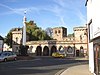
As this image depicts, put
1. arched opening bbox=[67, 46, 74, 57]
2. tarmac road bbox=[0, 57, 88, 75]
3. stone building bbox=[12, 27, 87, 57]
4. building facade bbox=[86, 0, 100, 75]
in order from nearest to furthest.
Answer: building facade bbox=[86, 0, 100, 75] < tarmac road bbox=[0, 57, 88, 75] < arched opening bbox=[67, 46, 74, 57] < stone building bbox=[12, 27, 87, 57]

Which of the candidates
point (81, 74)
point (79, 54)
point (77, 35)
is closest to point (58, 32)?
point (77, 35)

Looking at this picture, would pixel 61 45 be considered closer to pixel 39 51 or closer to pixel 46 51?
pixel 46 51

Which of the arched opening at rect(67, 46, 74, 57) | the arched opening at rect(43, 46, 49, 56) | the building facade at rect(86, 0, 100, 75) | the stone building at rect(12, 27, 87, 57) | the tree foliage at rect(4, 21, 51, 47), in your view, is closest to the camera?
the building facade at rect(86, 0, 100, 75)

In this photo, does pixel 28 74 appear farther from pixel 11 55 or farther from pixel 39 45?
pixel 39 45

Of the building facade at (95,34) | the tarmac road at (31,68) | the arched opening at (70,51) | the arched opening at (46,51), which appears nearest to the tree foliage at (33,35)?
the arched opening at (46,51)

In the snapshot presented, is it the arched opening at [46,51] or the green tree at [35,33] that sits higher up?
the green tree at [35,33]

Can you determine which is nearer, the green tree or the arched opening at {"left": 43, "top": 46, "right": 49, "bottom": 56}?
the arched opening at {"left": 43, "top": 46, "right": 49, "bottom": 56}

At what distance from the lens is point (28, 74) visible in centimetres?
1984

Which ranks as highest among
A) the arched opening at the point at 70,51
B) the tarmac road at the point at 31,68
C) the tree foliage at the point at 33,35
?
the tree foliage at the point at 33,35

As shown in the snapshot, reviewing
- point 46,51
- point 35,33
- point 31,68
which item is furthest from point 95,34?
point 35,33

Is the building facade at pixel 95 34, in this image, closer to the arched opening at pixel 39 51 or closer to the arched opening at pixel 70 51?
the arched opening at pixel 70 51

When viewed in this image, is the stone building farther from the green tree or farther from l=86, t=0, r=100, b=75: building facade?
l=86, t=0, r=100, b=75: building facade

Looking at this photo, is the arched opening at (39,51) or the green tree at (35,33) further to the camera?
the green tree at (35,33)

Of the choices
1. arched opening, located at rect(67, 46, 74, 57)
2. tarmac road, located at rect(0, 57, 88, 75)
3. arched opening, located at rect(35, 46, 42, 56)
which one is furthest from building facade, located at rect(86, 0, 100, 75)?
arched opening, located at rect(35, 46, 42, 56)
